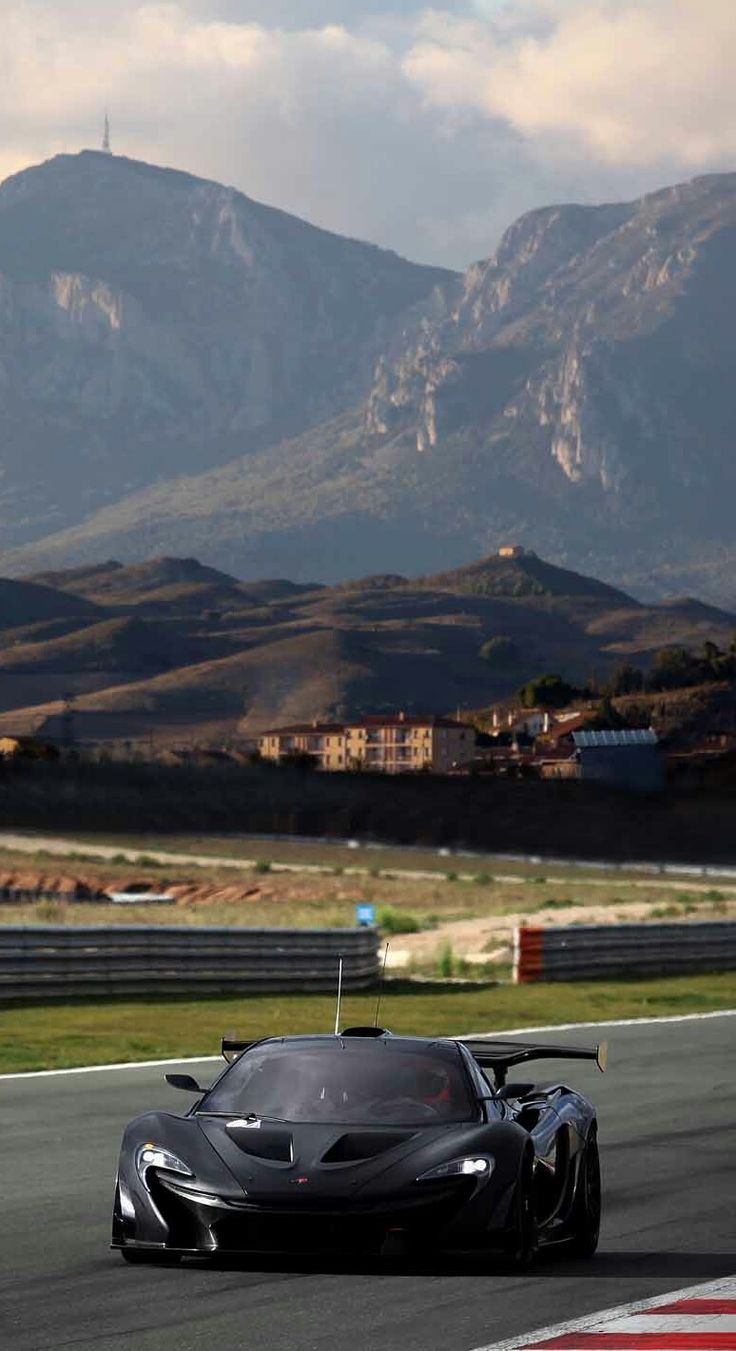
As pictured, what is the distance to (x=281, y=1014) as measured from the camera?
→ 2705 cm

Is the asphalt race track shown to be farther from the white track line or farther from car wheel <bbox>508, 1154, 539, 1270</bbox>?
the white track line

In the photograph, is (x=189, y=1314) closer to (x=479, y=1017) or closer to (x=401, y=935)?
(x=479, y=1017)

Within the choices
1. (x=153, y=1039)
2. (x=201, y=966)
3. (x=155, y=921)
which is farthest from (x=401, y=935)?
(x=153, y=1039)

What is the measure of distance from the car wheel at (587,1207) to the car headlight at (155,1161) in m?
2.04

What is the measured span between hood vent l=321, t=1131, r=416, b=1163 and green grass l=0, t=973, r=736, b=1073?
11695 mm

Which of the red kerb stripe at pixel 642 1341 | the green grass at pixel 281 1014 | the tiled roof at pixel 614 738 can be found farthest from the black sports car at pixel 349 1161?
the tiled roof at pixel 614 738

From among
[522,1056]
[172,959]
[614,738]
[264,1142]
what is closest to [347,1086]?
[264,1142]

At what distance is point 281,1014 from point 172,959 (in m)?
3.11

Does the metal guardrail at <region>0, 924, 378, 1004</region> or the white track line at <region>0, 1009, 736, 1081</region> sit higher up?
the metal guardrail at <region>0, 924, 378, 1004</region>

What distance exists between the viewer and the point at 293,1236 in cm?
902

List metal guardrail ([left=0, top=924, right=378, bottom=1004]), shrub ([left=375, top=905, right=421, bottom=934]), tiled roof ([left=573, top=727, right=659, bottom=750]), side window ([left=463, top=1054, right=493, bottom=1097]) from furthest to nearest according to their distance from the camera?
1. tiled roof ([left=573, top=727, right=659, bottom=750])
2. shrub ([left=375, top=905, right=421, bottom=934])
3. metal guardrail ([left=0, top=924, right=378, bottom=1004])
4. side window ([left=463, top=1054, right=493, bottom=1097])

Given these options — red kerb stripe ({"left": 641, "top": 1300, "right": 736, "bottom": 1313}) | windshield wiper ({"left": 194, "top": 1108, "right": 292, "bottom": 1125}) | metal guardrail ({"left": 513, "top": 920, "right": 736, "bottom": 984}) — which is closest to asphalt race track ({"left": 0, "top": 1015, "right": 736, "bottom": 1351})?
red kerb stripe ({"left": 641, "top": 1300, "right": 736, "bottom": 1313})

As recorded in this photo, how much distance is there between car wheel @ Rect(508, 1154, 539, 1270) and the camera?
9.44 m

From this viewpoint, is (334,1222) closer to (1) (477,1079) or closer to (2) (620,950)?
(1) (477,1079)
